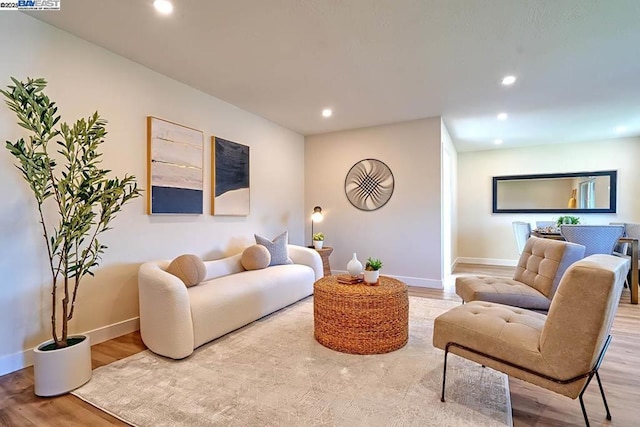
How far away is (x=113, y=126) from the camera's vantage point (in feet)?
9.08

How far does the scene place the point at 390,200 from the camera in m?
4.88

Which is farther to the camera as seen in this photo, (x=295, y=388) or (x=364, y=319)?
(x=364, y=319)

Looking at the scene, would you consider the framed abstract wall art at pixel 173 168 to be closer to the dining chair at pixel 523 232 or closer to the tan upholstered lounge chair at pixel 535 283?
the tan upholstered lounge chair at pixel 535 283

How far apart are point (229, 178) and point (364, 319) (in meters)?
2.55

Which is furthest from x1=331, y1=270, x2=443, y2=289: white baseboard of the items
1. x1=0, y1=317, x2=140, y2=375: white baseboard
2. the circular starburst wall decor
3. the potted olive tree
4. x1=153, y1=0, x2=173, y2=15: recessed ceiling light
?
x1=153, y1=0, x2=173, y2=15: recessed ceiling light

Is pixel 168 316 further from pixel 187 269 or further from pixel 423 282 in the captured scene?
pixel 423 282

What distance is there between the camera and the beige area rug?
165 cm

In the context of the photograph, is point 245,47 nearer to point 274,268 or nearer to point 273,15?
point 273,15

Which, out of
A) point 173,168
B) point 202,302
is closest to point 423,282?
point 202,302

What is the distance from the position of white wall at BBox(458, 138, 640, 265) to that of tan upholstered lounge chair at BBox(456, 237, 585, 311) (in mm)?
4306

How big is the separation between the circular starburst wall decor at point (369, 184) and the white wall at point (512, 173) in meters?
3.16

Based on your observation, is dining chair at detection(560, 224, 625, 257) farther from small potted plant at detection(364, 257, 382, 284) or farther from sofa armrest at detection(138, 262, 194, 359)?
sofa armrest at detection(138, 262, 194, 359)

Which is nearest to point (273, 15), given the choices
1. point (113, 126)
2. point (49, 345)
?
point (113, 126)

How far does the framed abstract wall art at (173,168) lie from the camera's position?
3047 millimetres
